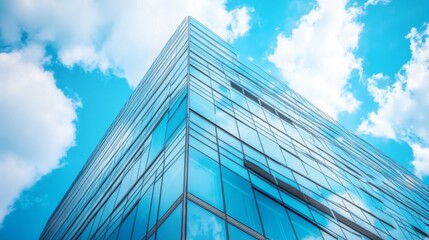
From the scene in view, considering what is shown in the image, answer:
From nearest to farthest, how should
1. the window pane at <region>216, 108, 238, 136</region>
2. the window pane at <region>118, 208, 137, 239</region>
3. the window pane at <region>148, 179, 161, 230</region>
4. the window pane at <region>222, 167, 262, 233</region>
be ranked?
the window pane at <region>222, 167, 262, 233</region>, the window pane at <region>148, 179, 161, 230</region>, the window pane at <region>118, 208, 137, 239</region>, the window pane at <region>216, 108, 238, 136</region>

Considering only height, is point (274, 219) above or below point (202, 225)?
above

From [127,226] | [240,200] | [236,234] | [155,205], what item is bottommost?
[236,234]

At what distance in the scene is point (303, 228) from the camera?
30.6ft

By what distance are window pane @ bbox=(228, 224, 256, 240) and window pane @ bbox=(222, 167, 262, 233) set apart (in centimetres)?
41

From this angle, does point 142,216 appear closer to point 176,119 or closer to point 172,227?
point 172,227

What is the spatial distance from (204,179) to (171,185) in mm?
928

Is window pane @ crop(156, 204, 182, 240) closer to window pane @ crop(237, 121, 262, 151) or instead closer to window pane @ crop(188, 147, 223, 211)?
window pane @ crop(188, 147, 223, 211)

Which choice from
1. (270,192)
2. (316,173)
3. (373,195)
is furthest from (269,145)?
(373,195)

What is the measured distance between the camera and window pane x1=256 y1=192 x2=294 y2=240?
26.4 ft

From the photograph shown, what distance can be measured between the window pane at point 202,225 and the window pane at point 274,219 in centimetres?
156

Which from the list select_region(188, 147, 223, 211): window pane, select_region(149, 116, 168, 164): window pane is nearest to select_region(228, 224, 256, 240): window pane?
select_region(188, 147, 223, 211): window pane

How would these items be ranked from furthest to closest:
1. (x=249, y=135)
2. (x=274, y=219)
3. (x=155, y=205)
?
(x=249, y=135)
(x=274, y=219)
(x=155, y=205)

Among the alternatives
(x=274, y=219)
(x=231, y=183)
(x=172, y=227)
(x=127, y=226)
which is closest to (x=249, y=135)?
(x=231, y=183)

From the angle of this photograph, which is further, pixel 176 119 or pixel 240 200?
pixel 176 119
